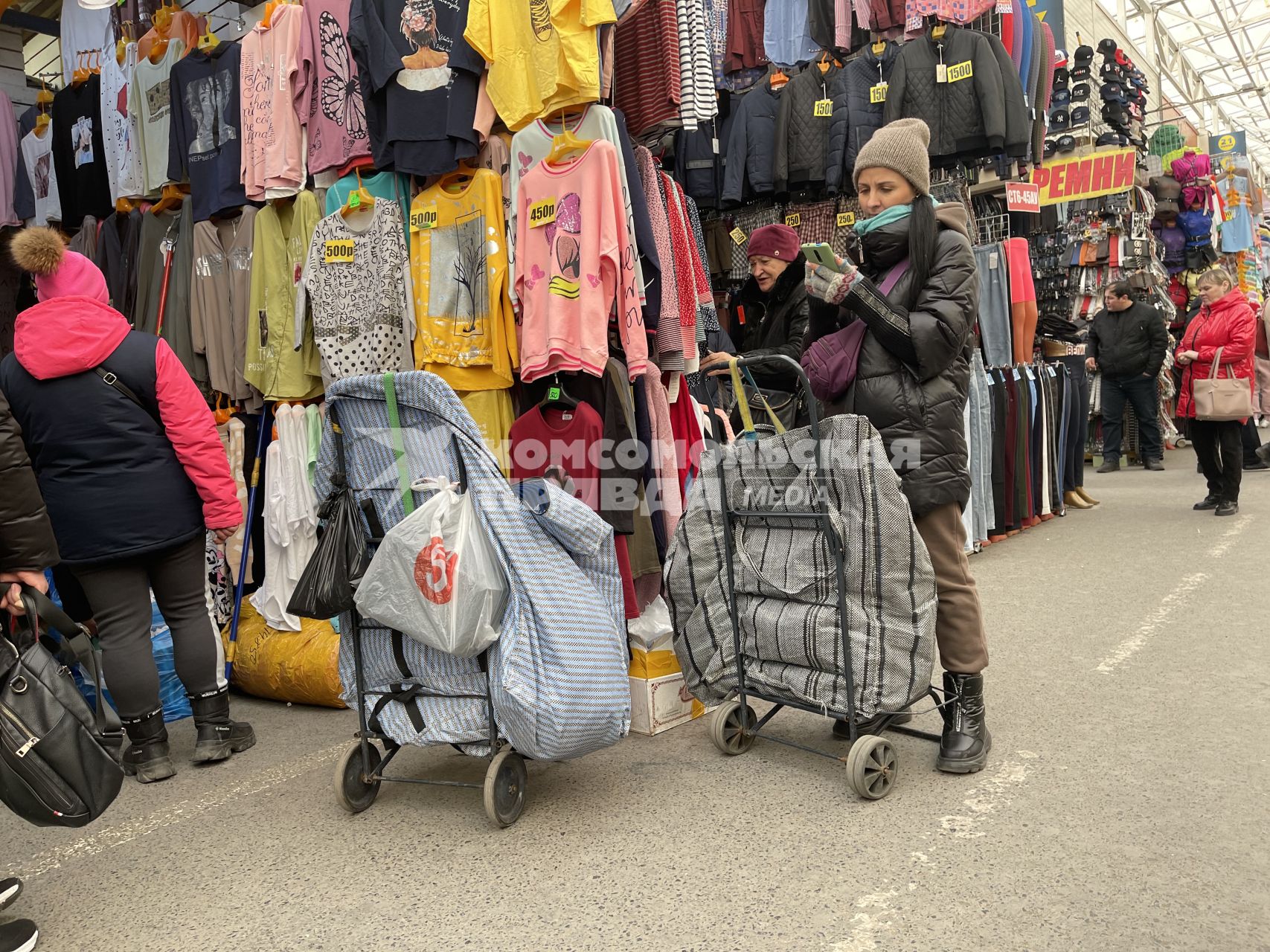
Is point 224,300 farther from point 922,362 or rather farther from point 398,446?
point 922,362

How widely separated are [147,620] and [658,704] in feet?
5.92

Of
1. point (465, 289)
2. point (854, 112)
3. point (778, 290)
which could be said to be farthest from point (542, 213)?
point (854, 112)

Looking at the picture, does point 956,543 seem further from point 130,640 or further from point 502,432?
point 130,640

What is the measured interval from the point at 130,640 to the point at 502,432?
1486mm

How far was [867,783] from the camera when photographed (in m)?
2.62

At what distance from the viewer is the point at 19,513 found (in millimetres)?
2307

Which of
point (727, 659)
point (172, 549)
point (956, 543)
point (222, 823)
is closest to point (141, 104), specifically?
point (172, 549)

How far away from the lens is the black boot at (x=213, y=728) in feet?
10.9

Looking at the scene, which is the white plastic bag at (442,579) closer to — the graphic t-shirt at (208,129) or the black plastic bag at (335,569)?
the black plastic bag at (335,569)

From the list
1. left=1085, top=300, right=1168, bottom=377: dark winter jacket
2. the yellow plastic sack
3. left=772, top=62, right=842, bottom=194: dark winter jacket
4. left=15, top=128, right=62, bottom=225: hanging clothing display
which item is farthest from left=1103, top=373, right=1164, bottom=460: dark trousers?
left=15, top=128, right=62, bottom=225: hanging clothing display

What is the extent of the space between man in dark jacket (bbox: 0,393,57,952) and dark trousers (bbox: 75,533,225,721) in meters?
0.87

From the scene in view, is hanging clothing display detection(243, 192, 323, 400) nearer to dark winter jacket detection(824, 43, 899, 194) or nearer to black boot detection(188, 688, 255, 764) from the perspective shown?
black boot detection(188, 688, 255, 764)

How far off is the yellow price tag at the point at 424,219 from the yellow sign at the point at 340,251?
1.01ft

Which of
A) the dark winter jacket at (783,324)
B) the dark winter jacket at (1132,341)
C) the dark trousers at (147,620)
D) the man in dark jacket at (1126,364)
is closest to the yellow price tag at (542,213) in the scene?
the dark winter jacket at (783,324)
